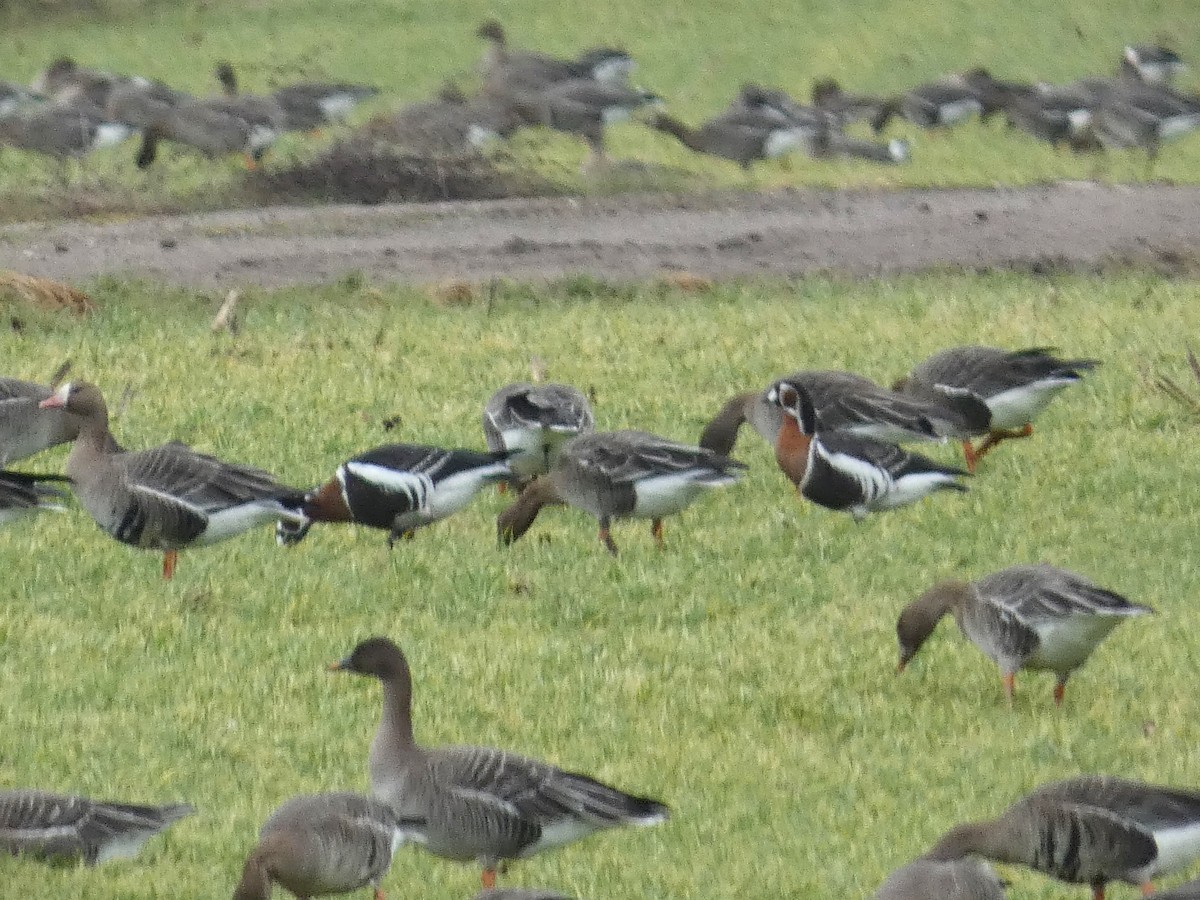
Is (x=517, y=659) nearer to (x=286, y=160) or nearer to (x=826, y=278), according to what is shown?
(x=826, y=278)

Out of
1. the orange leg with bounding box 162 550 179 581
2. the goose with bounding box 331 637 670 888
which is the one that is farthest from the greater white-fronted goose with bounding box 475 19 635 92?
the goose with bounding box 331 637 670 888

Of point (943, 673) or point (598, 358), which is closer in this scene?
point (943, 673)

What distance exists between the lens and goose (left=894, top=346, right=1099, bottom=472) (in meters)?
12.4

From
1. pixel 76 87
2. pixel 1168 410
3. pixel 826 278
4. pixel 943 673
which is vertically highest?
pixel 943 673

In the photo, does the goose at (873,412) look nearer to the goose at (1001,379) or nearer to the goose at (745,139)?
the goose at (1001,379)

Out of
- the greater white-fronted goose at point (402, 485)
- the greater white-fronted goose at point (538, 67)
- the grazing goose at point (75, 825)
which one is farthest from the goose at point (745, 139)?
the grazing goose at point (75, 825)

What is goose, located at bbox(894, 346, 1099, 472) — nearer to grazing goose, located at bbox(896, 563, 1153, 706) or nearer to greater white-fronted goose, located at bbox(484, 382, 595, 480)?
greater white-fronted goose, located at bbox(484, 382, 595, 480)

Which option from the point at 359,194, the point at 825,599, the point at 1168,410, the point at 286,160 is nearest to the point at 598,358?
the point at 1168,410

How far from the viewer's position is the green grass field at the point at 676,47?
1070 inches

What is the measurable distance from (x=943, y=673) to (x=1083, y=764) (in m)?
1.17

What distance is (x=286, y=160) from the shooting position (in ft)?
85.1

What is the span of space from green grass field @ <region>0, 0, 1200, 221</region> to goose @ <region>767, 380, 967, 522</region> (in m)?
14.7

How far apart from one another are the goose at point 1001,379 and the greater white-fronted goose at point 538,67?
15255mm

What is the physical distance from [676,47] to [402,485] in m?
21.5
